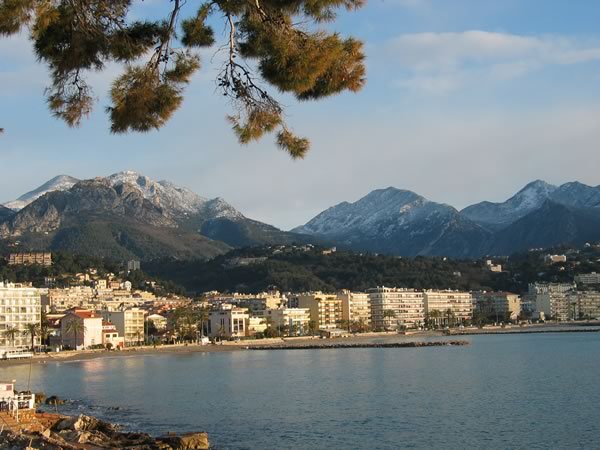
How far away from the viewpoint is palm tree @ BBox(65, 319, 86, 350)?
241 ft

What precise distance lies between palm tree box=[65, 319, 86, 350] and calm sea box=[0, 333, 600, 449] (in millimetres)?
13829

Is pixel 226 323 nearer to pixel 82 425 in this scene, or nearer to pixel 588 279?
pixel 82 425

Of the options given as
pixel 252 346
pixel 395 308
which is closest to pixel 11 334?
pixel 252 346

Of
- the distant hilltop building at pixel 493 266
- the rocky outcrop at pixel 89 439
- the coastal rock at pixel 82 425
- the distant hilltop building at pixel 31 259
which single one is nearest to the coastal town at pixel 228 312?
the distant hilltop building at pixel 31 259

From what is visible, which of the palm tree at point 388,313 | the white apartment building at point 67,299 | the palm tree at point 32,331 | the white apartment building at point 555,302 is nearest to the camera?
the palm tree at point 32,331

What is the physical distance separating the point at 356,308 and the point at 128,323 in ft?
143

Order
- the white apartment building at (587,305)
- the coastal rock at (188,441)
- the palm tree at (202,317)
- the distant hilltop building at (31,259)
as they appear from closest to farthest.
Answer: the coastal rock at (188,441)
the palm tree at (202,317)
the distant hilltop building at (31,259)
the white apartment building at (587,305)

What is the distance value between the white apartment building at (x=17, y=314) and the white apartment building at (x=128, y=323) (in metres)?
11.9

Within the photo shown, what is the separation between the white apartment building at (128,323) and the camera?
277 feet

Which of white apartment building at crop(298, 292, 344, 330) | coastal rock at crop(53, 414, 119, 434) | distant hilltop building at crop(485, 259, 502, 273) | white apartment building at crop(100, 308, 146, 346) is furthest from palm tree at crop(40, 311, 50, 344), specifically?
distant hilltop building at crop(485, 259, 502, 273)

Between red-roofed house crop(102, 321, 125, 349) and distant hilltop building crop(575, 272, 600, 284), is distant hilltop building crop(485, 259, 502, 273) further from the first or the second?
red-roofed house crop(102, 321, 125, 349)

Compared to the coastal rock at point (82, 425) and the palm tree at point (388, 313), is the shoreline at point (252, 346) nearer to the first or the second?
the palm tree at point (388, 313)

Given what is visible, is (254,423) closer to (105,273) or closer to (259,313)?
(259,313)

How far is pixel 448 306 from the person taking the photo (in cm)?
13450
